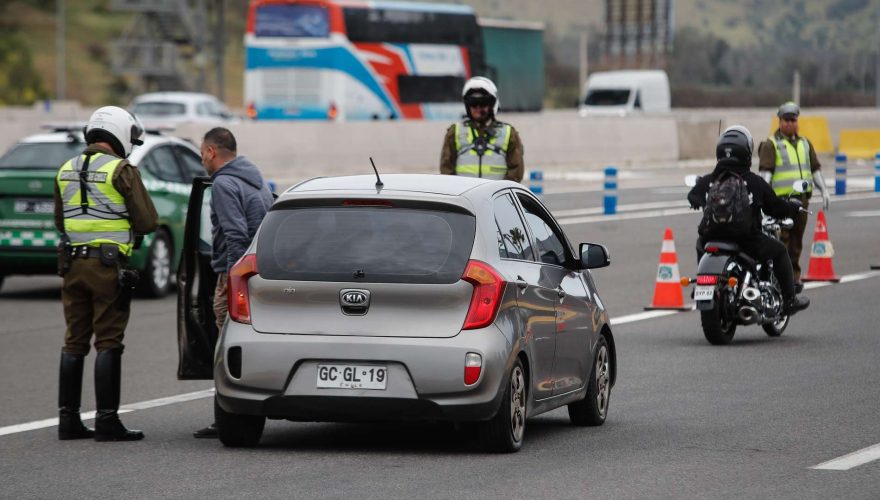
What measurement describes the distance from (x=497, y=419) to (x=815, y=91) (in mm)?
73556

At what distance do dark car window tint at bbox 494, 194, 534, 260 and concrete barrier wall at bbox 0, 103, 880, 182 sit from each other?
21820 millimetres

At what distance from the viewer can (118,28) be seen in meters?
125

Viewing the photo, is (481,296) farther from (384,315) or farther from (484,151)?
(484,151)

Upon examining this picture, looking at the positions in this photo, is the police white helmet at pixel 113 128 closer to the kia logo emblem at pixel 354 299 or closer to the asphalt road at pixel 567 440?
the asphalt road at pixel 567 440

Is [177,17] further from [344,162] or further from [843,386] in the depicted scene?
[843,386]

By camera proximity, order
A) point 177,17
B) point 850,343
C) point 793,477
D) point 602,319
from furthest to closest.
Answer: point 177,17 < point 850,343 < point 602,319 < point 793,477

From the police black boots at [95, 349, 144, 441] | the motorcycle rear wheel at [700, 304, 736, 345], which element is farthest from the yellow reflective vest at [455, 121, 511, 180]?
the police black boots at [95, 349, 144, 441]

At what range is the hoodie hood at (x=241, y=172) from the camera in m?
10.0

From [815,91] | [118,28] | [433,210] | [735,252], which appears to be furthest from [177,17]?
[433,210]

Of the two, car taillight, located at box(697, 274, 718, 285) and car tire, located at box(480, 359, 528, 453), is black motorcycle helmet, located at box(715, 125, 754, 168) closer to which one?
car taillight, located at box(697, 274, 718, 285)

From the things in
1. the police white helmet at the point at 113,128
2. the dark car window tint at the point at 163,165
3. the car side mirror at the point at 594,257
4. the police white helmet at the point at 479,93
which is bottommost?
the car side mirror at the point at 594,257

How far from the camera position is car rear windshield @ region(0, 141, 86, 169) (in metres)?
18.6

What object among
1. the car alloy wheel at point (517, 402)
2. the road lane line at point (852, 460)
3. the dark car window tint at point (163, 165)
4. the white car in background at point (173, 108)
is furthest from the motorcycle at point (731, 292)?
the white car in background at point (173, 108)

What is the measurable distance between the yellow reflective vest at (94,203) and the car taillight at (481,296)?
223 cm
